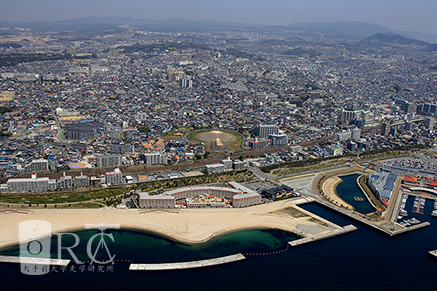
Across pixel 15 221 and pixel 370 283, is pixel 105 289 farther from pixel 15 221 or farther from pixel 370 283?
pixel 370 283

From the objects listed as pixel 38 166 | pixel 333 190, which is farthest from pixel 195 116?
pixel 333 190

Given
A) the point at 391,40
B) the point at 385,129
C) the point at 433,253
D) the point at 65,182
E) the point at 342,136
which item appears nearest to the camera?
the point at 433,253

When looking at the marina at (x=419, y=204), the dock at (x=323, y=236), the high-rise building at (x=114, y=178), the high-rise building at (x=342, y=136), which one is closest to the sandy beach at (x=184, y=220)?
the dock at (x=323, y=236)

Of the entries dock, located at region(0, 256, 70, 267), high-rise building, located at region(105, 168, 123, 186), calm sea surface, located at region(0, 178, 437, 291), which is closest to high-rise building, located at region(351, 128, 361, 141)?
calm sea surface, located at region(0, 178, 437, 291)

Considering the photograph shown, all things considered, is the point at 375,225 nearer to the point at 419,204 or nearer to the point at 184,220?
the point at 419,204

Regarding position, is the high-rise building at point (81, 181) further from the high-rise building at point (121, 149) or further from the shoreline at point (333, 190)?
the shoreline at point (333, 190)

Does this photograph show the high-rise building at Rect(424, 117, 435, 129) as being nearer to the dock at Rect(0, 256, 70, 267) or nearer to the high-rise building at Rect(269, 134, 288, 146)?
the high-rise building at Rect(269, 134, 288, 146)

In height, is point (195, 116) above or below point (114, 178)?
above
